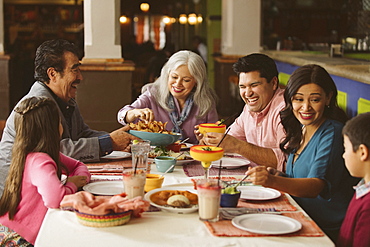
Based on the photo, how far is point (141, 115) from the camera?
366 centimetres

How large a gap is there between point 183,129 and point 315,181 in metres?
1.71

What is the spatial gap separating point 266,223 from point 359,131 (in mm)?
479

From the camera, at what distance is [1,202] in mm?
2324

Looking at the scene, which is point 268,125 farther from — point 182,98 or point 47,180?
point 47,180

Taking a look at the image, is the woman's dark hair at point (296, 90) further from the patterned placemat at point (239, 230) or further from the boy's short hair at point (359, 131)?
the patterned placemat at point (239, 230)

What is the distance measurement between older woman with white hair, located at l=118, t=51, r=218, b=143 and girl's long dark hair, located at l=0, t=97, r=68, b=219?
5.30 ft

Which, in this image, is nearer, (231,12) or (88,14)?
(88,14)

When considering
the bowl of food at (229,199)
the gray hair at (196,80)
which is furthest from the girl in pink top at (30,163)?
the gray hair at (196,80)

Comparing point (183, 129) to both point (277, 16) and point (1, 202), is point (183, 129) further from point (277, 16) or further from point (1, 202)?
point (277, 16)

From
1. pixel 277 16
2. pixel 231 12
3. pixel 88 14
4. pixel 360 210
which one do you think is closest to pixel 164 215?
pixel 360 210

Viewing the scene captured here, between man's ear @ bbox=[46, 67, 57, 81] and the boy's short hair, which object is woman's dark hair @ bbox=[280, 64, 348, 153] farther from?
man's ear @ bbox=[46, 67, 57, 81]

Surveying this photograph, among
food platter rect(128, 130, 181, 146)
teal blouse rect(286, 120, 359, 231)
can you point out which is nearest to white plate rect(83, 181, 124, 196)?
food platter rect(128, 130, 181, 146)

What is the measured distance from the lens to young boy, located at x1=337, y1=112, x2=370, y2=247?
1.98 metres

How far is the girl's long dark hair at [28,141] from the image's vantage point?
2.27 m
